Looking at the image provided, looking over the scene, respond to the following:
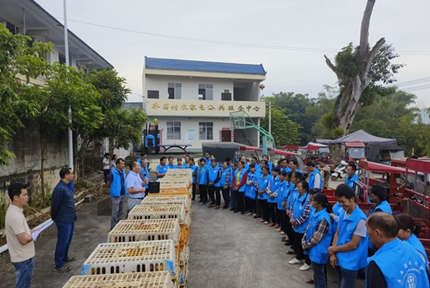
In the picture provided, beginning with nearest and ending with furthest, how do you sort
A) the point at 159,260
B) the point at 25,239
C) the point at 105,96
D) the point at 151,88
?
the point at 159,260
the point at 25,239
the point at 105,96
the point at 151,88

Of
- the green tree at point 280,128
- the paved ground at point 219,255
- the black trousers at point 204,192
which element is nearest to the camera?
the paved ground at point 219,255

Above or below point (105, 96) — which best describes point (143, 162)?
below

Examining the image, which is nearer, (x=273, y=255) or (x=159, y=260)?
(x=159, y=260)

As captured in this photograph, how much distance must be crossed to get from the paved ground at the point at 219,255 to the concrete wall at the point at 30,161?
1.73 metres

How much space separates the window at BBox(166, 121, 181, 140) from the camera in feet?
77.8

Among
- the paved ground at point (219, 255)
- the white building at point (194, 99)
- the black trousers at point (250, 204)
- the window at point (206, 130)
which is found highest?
the white building at point (194, 99)

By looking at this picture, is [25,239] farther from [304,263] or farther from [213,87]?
[213,87]

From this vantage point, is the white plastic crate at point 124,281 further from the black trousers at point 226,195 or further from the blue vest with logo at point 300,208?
the black trousers at point 226,195

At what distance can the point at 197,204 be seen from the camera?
10312 millimetres

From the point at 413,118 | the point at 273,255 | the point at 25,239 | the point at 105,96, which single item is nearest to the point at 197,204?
the point at 273,255

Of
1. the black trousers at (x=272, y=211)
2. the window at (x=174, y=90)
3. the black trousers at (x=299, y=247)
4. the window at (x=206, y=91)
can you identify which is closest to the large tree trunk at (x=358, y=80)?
the window at (x=206, y=91)

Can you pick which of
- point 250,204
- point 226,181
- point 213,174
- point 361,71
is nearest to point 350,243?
point 250,204

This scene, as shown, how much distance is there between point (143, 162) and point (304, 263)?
236 inches

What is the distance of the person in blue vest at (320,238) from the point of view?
382cm
